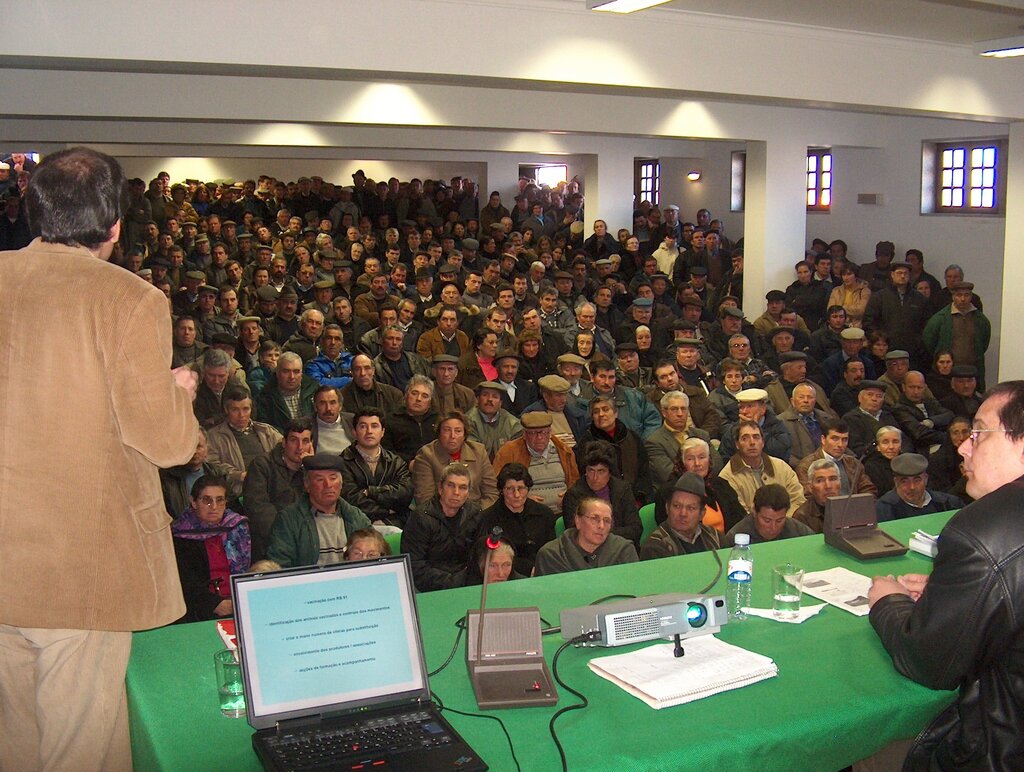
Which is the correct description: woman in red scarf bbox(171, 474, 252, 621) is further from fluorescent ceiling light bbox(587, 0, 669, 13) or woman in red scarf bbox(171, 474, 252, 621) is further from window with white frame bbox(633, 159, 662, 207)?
window with white frame bbox(633, 159, 662, 207)

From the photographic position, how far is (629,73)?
19.7 feet

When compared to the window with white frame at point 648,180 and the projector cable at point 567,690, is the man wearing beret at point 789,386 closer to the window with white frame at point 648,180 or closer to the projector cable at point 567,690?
the projector cable at point 567,690

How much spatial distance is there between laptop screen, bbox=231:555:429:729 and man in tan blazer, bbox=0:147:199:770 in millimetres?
188

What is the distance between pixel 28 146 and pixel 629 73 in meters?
7.59

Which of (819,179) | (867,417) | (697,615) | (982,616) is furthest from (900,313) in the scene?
(982,616)

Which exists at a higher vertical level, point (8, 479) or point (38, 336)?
point (38, 336)

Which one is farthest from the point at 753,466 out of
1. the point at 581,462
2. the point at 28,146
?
the point at 28,146

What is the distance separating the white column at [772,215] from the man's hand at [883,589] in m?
7.94

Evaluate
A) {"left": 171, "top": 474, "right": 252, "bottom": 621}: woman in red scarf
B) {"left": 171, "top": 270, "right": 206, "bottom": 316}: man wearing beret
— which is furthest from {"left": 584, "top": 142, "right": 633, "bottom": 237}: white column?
{"left": 171, "top": 474, "right": 252, "bottom": 621}: woman in red scarf

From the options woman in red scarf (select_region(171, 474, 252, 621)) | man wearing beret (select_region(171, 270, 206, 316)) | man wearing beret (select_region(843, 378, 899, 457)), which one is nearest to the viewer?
woman in red scarf (select_region(171, 474, 252, 621))

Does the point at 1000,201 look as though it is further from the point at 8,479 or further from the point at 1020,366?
the point at 8,479

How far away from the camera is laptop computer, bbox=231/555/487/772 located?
76.0 inches

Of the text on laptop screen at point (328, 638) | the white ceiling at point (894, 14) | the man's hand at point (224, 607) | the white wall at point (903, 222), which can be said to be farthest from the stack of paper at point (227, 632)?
the white wall at point (903, 222)

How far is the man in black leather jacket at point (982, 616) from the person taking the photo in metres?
1.90
